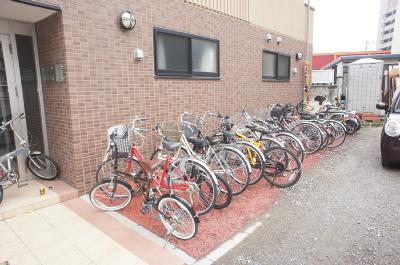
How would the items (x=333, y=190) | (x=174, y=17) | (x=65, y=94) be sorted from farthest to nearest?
1. (x=174, y=17)
2. (x=333, y=190)
3. (x=65, y=94)

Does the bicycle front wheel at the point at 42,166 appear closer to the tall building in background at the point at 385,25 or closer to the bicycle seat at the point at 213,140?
the bicycle seat at the point at 213,140

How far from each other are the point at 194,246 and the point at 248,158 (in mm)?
1924

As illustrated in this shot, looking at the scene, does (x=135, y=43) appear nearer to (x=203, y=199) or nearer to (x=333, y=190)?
(x=203, y=199)

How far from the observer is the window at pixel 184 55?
208 inches

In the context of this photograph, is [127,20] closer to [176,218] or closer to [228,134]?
[228,134]

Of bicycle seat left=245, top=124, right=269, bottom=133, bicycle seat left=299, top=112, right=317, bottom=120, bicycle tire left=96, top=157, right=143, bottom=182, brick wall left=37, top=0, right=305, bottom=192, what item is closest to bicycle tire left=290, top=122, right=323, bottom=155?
bicycle seat left=299, top=112, right=317, bottom=120

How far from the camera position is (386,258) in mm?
2723

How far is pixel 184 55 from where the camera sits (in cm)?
576

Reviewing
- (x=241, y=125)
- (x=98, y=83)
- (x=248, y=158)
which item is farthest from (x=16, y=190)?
(x=241, y=125)

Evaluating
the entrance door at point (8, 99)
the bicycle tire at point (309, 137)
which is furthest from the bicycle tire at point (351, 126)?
the entrance door at point (8, 99)

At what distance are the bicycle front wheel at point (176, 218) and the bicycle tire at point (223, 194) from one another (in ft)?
Result: 2.33

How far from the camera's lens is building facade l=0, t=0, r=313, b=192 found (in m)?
4.03

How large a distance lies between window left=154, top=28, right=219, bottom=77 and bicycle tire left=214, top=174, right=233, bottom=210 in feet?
8.27

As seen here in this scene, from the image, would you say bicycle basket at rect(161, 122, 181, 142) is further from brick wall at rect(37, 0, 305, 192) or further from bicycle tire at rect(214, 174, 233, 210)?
bicycle tire at rect(214, 174, 233, 210)
